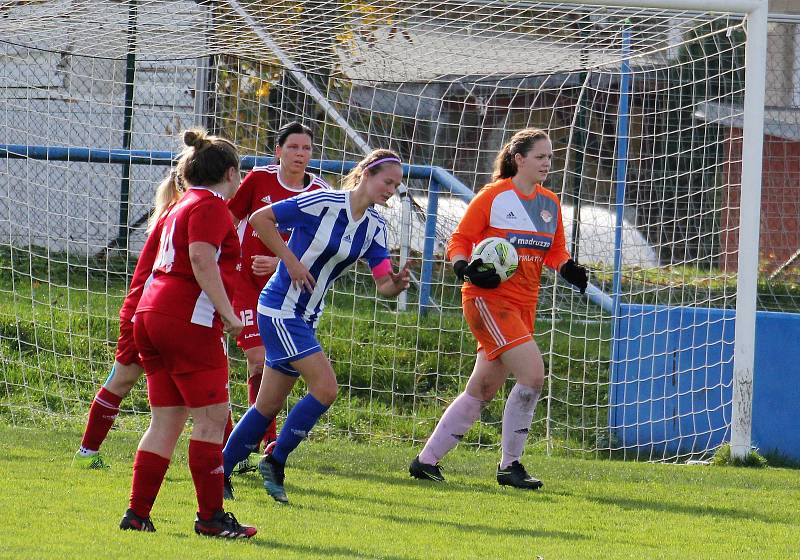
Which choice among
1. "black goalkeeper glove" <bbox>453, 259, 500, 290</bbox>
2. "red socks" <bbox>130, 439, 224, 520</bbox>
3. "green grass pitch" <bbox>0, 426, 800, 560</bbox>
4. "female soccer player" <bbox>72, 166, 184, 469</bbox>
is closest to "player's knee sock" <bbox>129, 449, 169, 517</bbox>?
"red socks" <bbox>130, 439, 224, 520</bbox>

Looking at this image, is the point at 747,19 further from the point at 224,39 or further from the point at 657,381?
the point at 224,39

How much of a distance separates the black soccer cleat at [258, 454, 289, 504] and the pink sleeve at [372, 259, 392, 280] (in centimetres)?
102

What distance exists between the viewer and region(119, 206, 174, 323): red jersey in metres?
5.29

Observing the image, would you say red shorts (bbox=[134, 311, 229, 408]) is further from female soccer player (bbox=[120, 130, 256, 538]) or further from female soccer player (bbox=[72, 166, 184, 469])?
female soccer player (bbox=[72, 166, 184, 469])

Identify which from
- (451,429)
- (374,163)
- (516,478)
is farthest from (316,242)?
(516,478)

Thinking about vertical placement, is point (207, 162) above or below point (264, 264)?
above

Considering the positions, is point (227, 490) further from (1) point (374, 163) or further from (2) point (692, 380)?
(2) point (692, 380)

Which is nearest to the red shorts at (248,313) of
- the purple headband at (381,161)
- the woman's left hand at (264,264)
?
the woman's left hand at (264,264)

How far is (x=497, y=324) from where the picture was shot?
6453mm

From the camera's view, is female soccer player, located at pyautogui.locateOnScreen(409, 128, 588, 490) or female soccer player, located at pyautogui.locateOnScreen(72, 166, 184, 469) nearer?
female soccer player, located at pyautogui.locateOnScreen(72, 166, 184, 469)

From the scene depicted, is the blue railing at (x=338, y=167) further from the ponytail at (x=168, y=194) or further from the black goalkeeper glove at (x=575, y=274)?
the ponytail at (x=168, y=194)

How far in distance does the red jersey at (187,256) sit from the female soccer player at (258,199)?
1794 mm

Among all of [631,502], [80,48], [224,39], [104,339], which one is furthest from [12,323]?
[631,502]

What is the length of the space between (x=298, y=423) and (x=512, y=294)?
151 cm
